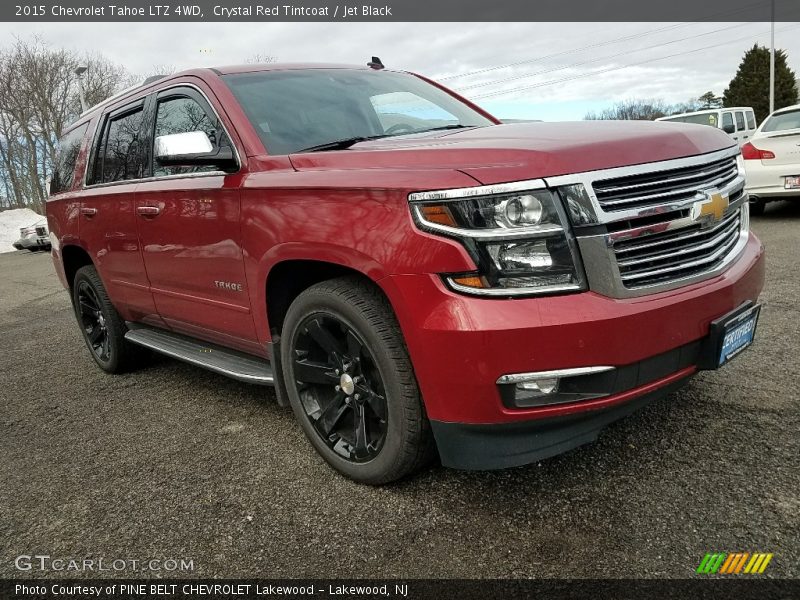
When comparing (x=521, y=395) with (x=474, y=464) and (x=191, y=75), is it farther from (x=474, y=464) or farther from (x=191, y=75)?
(x=191, y=75)

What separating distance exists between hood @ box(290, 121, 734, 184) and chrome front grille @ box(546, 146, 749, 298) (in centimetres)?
5

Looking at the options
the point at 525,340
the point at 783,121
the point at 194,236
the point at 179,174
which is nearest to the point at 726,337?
the point at 525,340

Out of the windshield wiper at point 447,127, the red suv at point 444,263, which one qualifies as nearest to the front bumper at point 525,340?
the red suv at point 444,263

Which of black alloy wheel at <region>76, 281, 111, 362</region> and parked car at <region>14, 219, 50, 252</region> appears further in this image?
parked car at <region>14, 219, 50, 252</region>

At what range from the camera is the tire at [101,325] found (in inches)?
173

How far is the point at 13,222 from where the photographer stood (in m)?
28.4

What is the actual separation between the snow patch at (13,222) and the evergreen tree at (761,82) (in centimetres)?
4310

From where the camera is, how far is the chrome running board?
9.80 ft

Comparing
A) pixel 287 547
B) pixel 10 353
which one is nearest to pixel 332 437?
pixel 287 547

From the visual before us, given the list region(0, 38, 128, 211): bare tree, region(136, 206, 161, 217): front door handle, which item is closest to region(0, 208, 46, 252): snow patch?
region(0, 38, 128, 211): bare tree

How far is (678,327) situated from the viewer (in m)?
2.05

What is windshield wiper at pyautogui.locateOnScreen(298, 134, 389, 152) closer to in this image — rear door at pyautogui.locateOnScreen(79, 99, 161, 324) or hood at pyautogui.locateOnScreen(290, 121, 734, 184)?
hood at pyautogui.locateOnScreen(290, 121, 734, 184)

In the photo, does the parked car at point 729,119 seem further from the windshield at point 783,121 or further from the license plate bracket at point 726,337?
the license plate bracket at point 726,337

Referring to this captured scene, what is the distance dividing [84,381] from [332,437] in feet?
8.90
